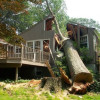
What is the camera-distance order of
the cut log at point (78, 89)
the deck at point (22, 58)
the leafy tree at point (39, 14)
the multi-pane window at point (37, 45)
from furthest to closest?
the leafy tree at point (39, 14) < the multi-pane window at point (37, 45) < the deck at point (22, 58) < the cut log at point (78, 89)

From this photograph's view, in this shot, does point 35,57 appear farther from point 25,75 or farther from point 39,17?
point 39,17

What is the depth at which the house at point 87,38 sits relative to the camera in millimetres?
12742

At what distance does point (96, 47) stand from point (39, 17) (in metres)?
24.2

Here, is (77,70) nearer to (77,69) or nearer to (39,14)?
(77,69)

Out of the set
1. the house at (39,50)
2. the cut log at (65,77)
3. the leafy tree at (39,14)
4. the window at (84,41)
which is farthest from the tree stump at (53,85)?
the leafy tree at (39,14)

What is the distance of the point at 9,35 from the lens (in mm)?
6035

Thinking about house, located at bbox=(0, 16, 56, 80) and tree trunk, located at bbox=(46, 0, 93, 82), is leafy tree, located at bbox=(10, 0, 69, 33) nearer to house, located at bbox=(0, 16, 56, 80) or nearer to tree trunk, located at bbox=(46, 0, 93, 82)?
house, located at bbox=(0, 16, 56, 80)

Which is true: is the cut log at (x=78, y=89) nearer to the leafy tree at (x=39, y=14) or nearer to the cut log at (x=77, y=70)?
the cut log at (x=77, y=70)

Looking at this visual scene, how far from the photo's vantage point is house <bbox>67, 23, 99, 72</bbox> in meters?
12.7

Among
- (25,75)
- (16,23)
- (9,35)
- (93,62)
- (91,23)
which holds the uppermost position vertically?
(91,23)

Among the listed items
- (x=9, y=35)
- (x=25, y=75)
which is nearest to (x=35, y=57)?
(x=25, y=75)

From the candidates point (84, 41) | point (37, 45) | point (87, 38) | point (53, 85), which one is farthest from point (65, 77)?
point (37, 45)

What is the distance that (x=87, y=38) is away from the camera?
44.8 ft

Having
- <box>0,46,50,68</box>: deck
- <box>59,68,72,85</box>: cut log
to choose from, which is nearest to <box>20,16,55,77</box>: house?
<box>0,46,50,68</box>: deck
